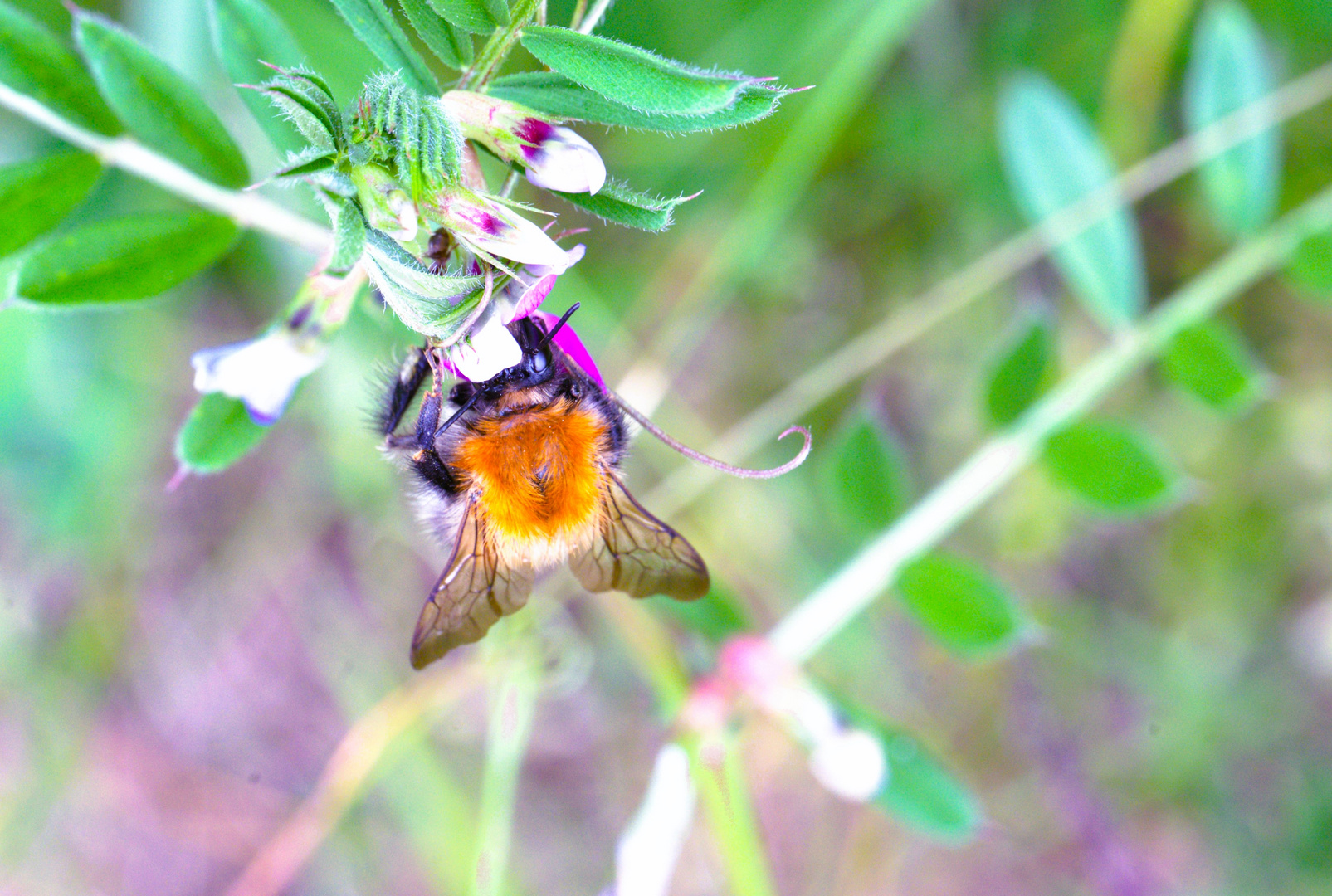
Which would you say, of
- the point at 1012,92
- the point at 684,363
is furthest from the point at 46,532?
the point at 1012,92

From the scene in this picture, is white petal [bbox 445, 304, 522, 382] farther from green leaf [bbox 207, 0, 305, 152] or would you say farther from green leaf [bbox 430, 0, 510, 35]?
green leaf [bbox 207, 0, 305, 152]

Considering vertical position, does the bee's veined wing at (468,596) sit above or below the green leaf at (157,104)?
below

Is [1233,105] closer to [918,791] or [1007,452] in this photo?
[1007,452]

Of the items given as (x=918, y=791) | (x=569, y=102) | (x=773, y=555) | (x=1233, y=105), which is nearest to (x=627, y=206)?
(x=569, y=102)

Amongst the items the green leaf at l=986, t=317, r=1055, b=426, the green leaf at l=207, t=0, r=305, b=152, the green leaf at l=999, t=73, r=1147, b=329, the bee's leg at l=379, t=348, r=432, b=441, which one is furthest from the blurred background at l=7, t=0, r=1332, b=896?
the bee's leg at l=379, t=348, r=432, b=441

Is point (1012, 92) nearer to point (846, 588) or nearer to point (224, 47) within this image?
point (846, 588)

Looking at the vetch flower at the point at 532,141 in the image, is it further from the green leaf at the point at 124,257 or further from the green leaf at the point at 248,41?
the green leaf at the point at 124,257

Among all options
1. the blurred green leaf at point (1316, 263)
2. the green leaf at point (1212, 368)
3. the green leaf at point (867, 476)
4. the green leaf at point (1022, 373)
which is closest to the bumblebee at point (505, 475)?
the green leaf at point (867, 476)
